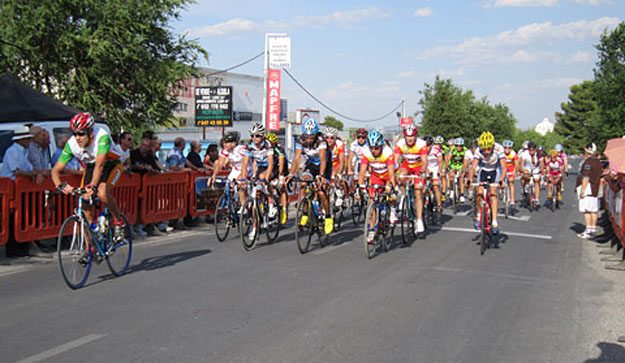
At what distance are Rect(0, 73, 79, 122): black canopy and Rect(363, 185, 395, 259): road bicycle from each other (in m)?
8.01

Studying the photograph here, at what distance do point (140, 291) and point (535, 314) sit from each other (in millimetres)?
4485

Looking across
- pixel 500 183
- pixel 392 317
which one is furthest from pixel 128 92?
pixel 392 317

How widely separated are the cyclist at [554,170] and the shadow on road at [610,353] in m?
17.7

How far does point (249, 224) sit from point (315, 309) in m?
4.50

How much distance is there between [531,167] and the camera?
71.8ft

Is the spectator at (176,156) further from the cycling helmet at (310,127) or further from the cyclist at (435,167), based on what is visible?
the cyclist at (435,167)

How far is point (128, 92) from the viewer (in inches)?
942

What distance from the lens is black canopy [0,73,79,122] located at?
14.6m

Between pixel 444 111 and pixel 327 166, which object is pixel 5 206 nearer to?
pixel 327 166

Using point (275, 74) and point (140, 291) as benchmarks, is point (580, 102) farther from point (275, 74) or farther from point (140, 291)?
point (140, 291)

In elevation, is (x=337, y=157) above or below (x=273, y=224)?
above

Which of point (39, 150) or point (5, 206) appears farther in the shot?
point (39, 150)

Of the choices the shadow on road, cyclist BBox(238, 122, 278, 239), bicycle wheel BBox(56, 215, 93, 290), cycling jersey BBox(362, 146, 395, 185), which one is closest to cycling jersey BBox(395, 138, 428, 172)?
cycling jersey BBox(362, 146, 395, 185)

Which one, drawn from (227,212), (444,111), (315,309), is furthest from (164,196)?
(444,111)
